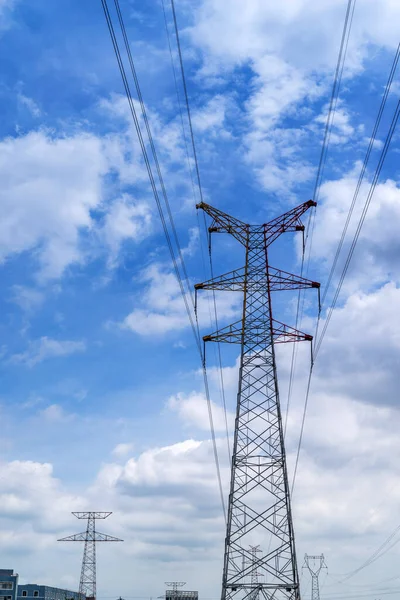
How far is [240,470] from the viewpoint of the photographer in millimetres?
52156

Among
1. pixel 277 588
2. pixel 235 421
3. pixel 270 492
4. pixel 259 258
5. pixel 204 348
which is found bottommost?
pixel 277 588

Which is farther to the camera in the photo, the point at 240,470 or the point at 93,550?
the point at 93,550

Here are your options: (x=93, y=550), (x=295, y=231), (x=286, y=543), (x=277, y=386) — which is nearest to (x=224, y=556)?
(x=286, y=543)

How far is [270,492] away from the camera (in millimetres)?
51000

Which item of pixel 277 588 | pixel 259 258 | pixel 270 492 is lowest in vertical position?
pixel 277 588

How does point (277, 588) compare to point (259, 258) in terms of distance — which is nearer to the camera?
point (277, 588)

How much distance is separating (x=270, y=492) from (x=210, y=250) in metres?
22.0

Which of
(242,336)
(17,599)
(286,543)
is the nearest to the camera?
(286,543)

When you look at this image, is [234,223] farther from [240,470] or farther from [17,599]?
[17,599]

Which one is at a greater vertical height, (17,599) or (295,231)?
(295,231)

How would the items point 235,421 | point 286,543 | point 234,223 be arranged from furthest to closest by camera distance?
point 234,223
point 235,421
point 286,543

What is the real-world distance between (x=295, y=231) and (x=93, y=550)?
100397 mm

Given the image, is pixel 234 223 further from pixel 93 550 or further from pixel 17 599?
pixel 17 599

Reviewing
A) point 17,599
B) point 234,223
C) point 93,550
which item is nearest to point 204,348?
point 234,223
